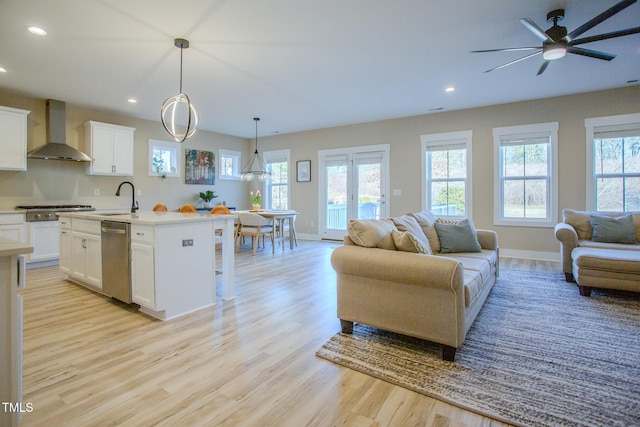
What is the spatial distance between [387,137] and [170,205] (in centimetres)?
488

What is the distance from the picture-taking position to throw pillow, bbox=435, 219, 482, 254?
3389mm

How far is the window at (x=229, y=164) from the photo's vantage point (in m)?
8.09

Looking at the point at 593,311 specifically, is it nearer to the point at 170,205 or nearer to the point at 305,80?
the point at 305,80

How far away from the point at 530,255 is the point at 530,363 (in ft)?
13.2

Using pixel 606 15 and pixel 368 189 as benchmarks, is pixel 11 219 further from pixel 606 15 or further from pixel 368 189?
pixel 606 15

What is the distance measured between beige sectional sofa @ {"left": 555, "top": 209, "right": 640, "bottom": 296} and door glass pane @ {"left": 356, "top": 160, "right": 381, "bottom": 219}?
3.35 m

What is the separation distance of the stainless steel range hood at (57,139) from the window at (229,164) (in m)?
3.07

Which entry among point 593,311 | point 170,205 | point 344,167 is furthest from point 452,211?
point 170,205

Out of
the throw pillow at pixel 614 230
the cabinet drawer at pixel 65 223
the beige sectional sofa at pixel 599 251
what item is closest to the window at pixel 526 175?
the beige sectional sofa at pixel 599 251

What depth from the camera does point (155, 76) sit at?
13.9 feet

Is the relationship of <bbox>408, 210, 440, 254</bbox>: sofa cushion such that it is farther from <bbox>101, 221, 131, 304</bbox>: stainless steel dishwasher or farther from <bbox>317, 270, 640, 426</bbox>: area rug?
<bbox>101, 221, 131, 304</bbox>: stainless steel dishwasher

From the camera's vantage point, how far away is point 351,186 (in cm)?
726

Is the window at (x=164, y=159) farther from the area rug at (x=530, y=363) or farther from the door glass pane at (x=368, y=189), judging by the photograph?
the area rug at (x=530, y=363)

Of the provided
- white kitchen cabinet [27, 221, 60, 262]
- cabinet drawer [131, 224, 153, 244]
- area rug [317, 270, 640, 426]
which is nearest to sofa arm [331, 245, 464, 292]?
area rug [317, 270, 640, 426]
